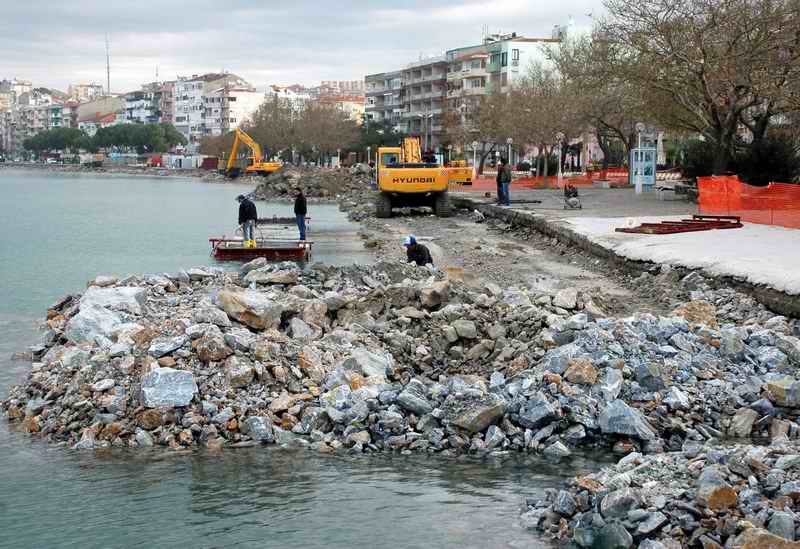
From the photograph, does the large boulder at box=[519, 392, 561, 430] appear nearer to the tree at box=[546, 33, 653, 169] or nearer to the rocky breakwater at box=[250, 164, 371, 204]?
Answer: the tree at box=[546, 33, 653, 169]

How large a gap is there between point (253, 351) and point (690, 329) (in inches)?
200

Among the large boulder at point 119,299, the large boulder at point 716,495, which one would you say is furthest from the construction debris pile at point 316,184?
the large boulder at point 716,495

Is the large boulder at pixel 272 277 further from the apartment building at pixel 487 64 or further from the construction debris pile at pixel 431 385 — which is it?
the apartment building at pixel 487 64

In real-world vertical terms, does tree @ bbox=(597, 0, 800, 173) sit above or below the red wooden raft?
above

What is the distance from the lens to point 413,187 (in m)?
38.5

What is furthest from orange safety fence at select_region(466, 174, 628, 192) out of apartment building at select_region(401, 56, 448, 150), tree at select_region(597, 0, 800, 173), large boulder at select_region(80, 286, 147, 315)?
apartment building at select_region(401, 56, 448, 150)

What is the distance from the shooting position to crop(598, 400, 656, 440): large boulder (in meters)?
9.62

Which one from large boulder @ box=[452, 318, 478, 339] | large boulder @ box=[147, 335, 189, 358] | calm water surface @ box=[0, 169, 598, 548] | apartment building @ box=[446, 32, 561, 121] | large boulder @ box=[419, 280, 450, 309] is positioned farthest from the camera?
apartment building @ box=[446, 32, 561, 121]

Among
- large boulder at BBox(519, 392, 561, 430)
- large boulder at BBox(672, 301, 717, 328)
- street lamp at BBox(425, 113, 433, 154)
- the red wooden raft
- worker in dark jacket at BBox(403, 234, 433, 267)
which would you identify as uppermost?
street lamp at BBox(425, 113, 433, 154)

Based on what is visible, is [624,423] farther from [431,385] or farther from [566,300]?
[566,300]

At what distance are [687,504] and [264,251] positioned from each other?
18463 millimetres

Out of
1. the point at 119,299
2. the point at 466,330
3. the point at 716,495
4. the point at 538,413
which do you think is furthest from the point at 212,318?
the point at 716,495

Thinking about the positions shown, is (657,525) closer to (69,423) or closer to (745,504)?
(745,504)

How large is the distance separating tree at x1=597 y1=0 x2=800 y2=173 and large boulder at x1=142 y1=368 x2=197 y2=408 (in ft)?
72.0
